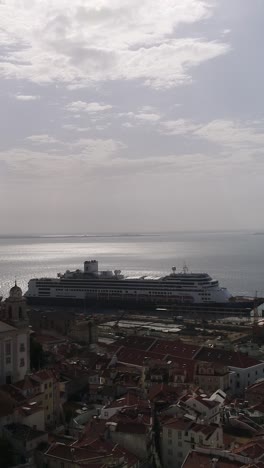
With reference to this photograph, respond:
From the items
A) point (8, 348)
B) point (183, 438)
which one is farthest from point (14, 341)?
point (183, 438)

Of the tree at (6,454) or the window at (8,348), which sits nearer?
the tree at (6,454)

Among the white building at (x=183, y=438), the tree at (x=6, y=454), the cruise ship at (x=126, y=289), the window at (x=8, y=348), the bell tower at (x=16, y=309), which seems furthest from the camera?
the cruise ship at (x=126, y=289)

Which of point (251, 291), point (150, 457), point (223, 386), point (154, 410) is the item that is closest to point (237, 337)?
point (223, 386)

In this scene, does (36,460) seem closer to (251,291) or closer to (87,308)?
(87,308)

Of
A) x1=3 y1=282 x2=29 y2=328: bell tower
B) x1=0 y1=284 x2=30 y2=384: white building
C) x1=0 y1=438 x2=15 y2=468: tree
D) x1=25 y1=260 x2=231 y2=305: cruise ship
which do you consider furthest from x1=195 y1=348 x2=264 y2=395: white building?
x1=25 y1=260 x2=231 y2=305: cruise ship

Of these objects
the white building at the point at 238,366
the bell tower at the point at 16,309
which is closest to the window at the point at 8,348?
the bell tower at the point at 16,309

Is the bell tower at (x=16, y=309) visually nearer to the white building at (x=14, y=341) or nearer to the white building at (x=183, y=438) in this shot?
the white building at (x=14, y=341)

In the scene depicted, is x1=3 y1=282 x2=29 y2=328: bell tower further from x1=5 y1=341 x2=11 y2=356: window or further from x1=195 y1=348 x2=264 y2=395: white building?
x1=195 y1=348 x2=264 y2=395: white building
